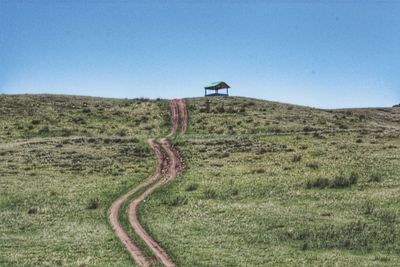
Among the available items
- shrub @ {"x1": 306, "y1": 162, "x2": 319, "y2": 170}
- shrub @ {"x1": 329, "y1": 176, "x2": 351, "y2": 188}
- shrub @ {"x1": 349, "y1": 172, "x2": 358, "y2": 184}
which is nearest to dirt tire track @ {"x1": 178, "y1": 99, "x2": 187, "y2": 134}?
shrub @ {"x1": 306, "y1": 162, "x2": 319, "y2": 170}

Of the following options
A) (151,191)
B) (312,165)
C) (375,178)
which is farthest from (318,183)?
(151,191)

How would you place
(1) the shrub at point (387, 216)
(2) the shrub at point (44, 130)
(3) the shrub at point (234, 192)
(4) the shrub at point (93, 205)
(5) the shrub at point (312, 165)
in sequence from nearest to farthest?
(1) the shrub at point (387, 216), (4) the shrub at point (93, 205), (3) the shrub at point (234, 192), (5) the shrub at point (312, 165), (2) the shrub at point (44, 130)

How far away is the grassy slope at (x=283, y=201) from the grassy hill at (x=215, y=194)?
4.0 inches

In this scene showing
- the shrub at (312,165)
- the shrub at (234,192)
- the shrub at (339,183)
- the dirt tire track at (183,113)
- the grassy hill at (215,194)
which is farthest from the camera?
the dirt tire track at (183,113)

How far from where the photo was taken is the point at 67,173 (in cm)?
4431

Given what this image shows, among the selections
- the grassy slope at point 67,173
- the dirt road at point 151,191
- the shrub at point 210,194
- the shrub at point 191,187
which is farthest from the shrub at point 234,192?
the grassy slope at point 67,173

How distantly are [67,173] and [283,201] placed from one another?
68.9ft

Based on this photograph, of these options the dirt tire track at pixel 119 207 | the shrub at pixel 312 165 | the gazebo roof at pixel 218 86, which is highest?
the gazebo roof at pixel 218 86

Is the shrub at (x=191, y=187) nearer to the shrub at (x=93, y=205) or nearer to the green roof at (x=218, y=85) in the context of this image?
the shrub at (x=93, y=205)

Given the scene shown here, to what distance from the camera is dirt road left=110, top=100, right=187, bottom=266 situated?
22.6 meters

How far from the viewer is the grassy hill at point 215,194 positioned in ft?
78.0

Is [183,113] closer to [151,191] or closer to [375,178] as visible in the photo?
[151,191]

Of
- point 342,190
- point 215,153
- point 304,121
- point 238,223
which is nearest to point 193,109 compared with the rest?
point 304,121

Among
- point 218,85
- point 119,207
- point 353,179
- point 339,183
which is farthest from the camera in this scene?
point 218,85
